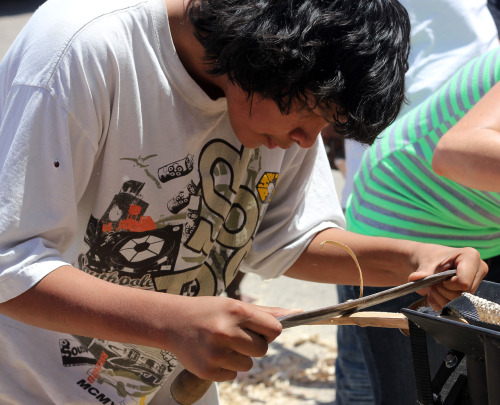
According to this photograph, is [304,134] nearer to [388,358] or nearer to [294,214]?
[294,214]

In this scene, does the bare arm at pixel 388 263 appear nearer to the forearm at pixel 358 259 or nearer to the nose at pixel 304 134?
the forearm at pixel 358 259

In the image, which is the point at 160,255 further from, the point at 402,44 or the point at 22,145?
the point at 402,44

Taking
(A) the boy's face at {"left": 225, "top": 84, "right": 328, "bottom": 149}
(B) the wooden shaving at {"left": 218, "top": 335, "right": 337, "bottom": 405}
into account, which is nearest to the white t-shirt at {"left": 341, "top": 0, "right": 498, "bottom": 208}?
(A) the boy's face at {"left": 225, "top": 84, "right": 328, "bottom": 149}

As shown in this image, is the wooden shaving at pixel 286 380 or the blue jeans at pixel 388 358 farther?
the wooden shaving at pixel 286 380

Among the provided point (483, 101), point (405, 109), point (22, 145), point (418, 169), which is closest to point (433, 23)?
point (405, 109)

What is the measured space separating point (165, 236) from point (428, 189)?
0.92 metres

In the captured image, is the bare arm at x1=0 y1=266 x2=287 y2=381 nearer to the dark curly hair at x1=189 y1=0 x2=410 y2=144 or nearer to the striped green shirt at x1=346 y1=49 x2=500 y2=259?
the dark curly hair at x1=189 y1=0 x2=410 y2=144

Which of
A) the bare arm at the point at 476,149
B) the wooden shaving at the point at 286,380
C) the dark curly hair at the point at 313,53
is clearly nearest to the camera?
the dark curly hair at the point at 313,53

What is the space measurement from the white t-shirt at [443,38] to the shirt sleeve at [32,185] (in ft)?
5.09

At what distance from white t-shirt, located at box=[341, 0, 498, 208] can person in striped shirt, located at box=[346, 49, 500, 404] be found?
0.42m

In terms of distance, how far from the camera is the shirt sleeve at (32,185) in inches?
49.2

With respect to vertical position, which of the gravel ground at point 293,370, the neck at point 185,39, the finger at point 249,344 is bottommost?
the gravel ground at point 293,370

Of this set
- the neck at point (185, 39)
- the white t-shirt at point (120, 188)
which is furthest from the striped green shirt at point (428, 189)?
the neck at point (185, 39)

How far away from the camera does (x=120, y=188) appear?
1.46m
